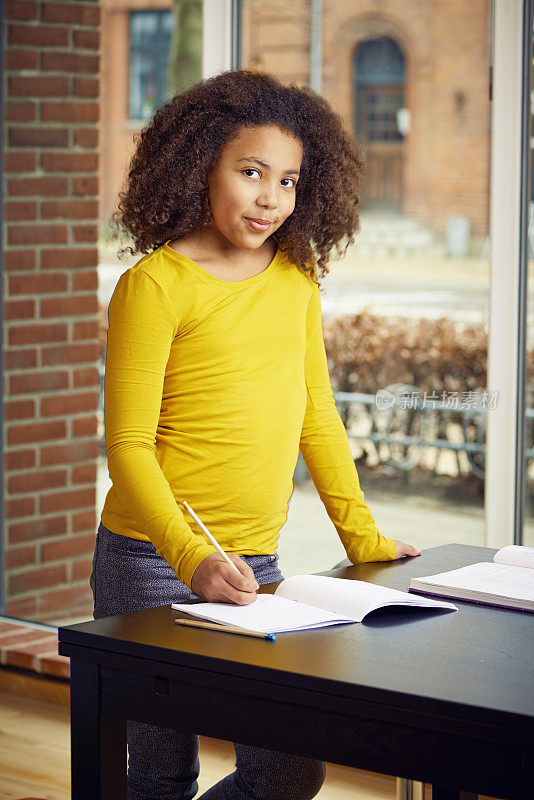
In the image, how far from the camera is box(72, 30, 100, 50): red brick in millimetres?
3453

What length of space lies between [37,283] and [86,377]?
0.34 meters

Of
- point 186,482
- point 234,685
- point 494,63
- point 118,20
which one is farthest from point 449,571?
point 118,20

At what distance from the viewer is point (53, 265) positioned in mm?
3514

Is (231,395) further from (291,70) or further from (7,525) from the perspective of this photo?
(7,525)

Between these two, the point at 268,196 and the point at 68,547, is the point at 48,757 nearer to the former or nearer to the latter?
the point at 68,547

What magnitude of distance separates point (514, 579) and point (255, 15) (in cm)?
203

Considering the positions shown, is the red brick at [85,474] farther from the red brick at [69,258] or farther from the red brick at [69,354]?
the red brick at [69,258]

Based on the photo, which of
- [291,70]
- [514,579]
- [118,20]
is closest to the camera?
[514,579]

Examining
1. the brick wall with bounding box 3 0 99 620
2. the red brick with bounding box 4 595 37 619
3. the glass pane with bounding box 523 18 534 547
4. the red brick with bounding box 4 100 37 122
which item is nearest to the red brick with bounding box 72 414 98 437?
the brick wall with bounding box 3 0 99 620

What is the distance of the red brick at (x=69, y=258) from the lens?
3512 millimetres

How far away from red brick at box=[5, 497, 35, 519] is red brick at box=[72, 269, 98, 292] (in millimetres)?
694

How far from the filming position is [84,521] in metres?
3.58

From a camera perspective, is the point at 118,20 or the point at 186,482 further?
the point at 118,20

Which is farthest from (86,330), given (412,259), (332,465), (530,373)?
(332,465)
